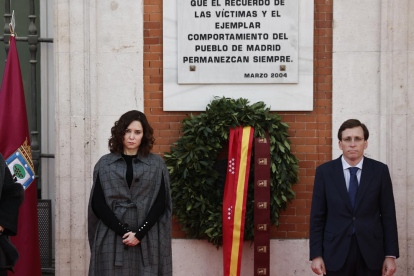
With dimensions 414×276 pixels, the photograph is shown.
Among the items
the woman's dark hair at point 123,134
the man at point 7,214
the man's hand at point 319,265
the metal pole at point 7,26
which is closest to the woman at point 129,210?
the woman's dark hair at point 123,134

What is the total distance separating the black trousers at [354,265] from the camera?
3.43m

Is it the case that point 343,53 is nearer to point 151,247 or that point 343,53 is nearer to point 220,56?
point 220,56

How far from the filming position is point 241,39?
17.3 ft

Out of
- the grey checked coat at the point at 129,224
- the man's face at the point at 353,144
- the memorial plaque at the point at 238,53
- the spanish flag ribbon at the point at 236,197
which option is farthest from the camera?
the memorial plaque at the point at 238,53

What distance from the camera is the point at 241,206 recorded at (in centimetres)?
497

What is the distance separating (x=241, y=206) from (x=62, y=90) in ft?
7.72

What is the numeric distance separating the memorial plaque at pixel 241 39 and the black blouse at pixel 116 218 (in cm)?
186

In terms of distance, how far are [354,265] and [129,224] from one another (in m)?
1.69

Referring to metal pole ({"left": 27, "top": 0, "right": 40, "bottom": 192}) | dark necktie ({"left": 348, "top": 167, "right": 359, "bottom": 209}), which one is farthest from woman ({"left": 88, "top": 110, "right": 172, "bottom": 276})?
metal pole ({"left": 27, "top": 0, "right": 40, "bottom": 192})

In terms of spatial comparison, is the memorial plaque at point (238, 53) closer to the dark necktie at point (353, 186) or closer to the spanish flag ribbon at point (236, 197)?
the spanish flag ribbon at point (236, 197)

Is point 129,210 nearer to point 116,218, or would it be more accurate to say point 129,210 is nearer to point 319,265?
point 116,218

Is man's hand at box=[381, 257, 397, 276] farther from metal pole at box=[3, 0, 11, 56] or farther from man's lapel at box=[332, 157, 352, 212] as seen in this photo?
metal pole at box=[3, 0, 11, 56]

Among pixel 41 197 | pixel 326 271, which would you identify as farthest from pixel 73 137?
pixel 326 271

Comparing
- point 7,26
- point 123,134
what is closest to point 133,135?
point 123,134
